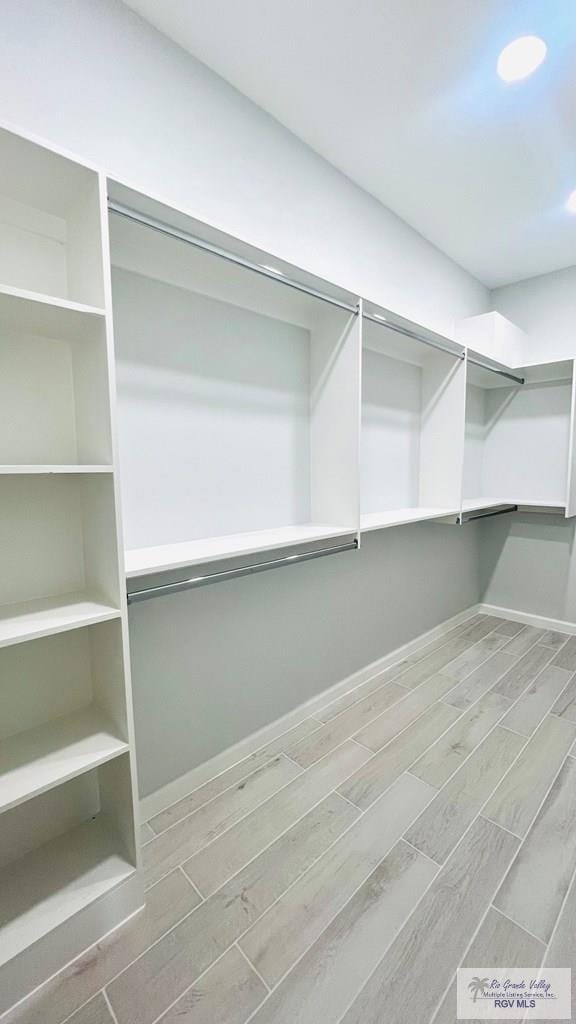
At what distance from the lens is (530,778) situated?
6.03ft

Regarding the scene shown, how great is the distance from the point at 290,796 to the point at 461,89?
115 inches

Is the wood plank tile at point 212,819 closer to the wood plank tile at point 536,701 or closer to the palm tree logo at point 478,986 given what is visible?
the palm tree logo at point 478,986

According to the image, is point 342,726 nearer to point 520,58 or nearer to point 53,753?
point 53,753

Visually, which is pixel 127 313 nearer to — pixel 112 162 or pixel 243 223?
pixel 112 162

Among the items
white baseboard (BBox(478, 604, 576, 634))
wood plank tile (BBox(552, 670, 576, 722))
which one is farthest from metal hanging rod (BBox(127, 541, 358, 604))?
white baseboard (BBox(478, 604, 576, 634))

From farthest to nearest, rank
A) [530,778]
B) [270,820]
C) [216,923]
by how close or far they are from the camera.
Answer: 1. [530,778]
2. [270,820]
3. [216,923]

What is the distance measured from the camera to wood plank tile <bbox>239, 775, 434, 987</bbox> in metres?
1.18

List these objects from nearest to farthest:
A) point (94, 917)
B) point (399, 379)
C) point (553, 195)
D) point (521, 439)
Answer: point (94, 917) < point (553, 195) < point (399, 379) < point (521, 439)

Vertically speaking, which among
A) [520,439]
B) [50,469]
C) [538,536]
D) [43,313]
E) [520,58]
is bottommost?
[538,536]

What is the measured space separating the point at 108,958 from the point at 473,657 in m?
2.57

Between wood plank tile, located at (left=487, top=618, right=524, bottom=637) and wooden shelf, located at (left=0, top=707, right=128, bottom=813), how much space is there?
10.3 feet

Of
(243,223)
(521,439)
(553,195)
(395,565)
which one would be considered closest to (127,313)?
(243,223)

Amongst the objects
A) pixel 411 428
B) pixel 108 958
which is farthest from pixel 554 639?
pixel 108 958

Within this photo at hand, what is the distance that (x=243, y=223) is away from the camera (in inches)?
68.2
